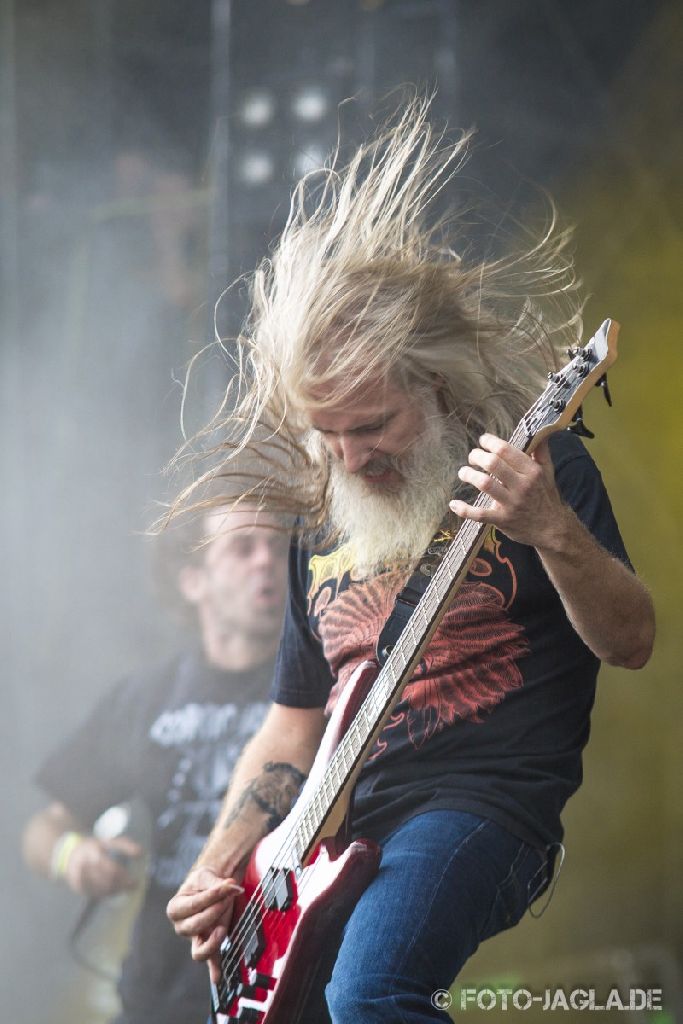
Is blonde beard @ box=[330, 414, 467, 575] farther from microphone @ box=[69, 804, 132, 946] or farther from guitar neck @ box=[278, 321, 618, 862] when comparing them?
microphone @ box=[69, 804, 132, 946]

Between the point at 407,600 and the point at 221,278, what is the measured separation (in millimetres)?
1205

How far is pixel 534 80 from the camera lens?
7.22 ft

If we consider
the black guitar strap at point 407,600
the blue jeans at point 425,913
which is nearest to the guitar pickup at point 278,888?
the blue jeans at point 425,913

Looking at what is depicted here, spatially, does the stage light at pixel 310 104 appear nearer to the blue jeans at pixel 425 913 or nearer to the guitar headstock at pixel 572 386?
the guitar headstock at pixel 572 386

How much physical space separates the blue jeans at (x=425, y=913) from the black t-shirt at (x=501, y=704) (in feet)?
0.13

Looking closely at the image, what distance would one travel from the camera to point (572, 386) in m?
1.38

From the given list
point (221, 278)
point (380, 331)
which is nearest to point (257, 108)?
point (221, 278)

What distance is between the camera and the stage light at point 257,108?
2.46m

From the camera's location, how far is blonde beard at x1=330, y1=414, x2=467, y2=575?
1.71m

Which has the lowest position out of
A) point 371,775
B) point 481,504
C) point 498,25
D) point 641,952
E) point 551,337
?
point 641,952

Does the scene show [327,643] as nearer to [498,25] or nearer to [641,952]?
[641,952]

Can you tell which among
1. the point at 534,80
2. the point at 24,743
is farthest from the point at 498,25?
the point at 24,743

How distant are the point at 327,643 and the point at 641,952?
0.89 metres

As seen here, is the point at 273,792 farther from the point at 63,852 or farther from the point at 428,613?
the point at 63,852
